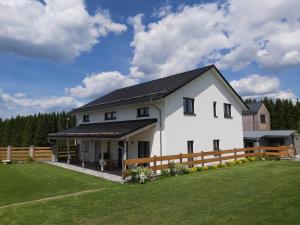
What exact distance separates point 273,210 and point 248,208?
2.37 ft

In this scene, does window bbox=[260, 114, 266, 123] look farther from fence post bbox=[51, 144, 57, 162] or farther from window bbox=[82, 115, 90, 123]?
fence post bbox=[51, 144, 57, 162]

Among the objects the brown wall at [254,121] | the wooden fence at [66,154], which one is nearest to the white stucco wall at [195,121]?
the wooden fence at [66,154]

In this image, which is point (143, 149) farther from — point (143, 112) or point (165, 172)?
point (165, 172)

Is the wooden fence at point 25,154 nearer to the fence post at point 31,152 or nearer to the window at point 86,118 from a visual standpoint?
the fence post at point 31,152

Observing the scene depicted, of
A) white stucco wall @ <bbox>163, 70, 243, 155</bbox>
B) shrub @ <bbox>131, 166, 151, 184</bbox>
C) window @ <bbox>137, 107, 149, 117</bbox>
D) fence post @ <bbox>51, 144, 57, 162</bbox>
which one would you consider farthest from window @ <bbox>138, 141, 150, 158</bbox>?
fence post @ <bbox>51, 144, 57, 162</bbox>

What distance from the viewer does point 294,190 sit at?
9734 mm

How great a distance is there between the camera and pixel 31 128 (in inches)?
2018

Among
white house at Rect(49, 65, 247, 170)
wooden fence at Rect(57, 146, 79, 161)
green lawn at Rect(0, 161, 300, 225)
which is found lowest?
green lawn at Rect(0, 161, 300, 225)

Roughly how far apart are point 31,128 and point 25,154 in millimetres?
26920

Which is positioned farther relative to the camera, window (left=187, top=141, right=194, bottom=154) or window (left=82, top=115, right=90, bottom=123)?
window (left=82, top=115, right=90, bottom=123)

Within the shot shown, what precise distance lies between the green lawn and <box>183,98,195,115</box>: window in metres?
7.08

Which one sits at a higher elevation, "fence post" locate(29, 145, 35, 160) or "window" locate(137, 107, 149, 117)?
"window" locate(137, 107, 149, 117)

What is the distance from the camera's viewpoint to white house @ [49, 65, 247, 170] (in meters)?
18.6

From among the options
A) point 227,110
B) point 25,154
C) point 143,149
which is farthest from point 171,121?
point 25,154
